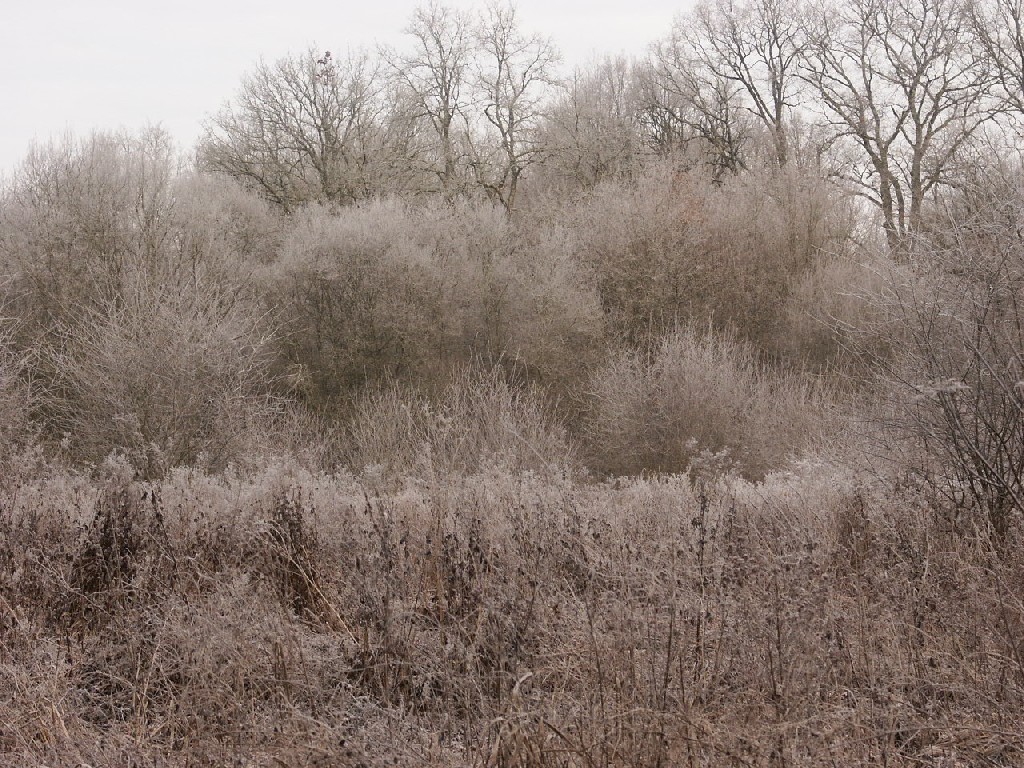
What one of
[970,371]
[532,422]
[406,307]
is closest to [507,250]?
[406,307]

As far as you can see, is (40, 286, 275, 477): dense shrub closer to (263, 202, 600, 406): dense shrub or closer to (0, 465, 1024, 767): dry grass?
(263, 202, 600, 406): dense shrub

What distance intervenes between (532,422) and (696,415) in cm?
332

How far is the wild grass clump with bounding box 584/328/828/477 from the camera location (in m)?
17.2

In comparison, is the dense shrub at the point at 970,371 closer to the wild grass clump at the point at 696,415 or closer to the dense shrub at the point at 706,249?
the wild grass clump at the point at 696,415

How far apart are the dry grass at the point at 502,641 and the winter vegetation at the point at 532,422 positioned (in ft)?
0.12

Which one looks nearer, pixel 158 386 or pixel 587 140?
pixel 158 386

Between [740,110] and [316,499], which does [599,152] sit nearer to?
[740,110]

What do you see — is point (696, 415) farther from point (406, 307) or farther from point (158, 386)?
point (158, 386)

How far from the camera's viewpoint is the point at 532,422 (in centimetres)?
1617

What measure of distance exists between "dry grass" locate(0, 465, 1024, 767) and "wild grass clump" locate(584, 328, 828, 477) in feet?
33.1

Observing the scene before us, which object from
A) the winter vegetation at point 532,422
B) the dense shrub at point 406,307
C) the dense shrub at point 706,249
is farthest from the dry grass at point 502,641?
the dense shrub at point 706,249

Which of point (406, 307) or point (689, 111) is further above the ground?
point (689, 111)

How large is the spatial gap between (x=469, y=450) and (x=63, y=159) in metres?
12.6

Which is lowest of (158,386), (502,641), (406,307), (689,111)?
(502,641)
